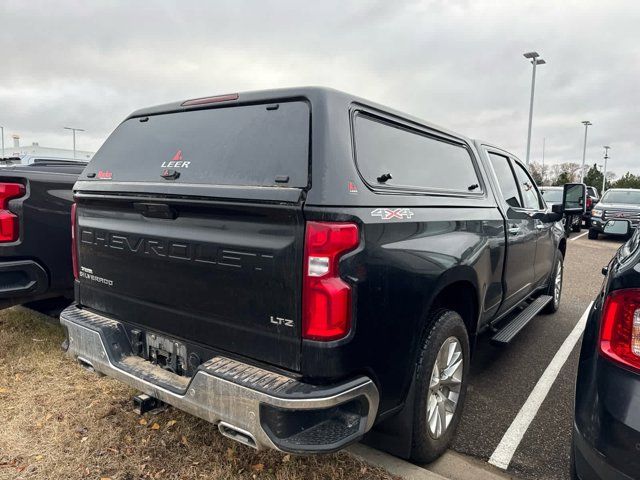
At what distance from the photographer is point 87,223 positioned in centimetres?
290

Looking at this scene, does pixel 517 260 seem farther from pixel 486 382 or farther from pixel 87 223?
pixel 87 223

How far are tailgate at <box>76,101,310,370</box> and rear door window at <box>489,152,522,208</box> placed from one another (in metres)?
2.47

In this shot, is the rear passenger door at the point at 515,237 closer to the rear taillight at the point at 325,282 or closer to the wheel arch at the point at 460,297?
the wheel arch at the point at 460,297

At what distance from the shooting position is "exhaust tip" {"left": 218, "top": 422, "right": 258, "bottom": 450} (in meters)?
2.09

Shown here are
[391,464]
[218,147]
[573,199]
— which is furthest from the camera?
[573,199]

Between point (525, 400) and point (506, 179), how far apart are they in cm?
189

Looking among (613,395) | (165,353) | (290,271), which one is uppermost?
(290,271)

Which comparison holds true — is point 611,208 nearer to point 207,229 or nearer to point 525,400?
point 525,400

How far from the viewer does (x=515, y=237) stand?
13.1 ft

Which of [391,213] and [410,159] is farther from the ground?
[410,159]

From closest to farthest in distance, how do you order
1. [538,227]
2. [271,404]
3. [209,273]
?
[271,404] < [209,273] < [538,227]

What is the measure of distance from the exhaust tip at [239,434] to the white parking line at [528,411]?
1553 mm

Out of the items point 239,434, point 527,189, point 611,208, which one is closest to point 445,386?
point 239,434

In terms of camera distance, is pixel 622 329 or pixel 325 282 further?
pixel 325 282
